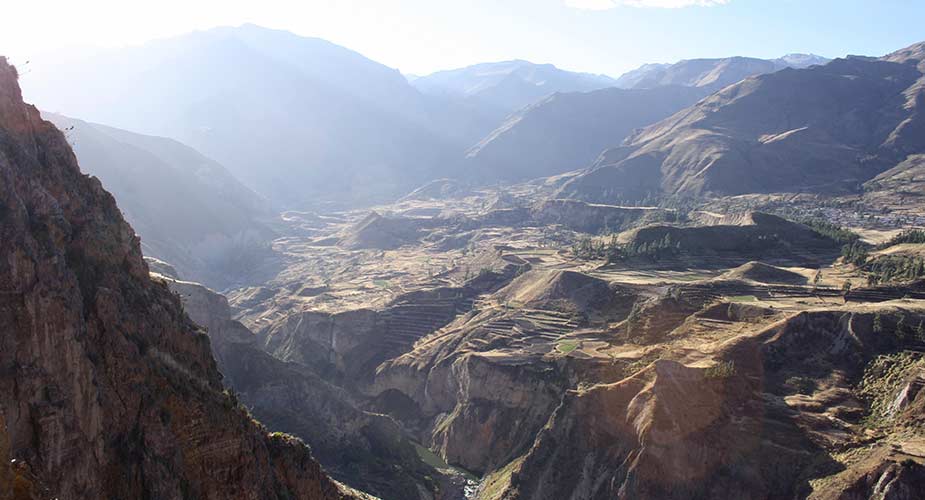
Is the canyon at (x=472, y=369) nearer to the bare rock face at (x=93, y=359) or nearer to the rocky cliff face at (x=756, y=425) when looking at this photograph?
the bare rock face at (x=93, y=359)

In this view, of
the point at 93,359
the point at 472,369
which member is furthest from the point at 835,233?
the point at 93,359

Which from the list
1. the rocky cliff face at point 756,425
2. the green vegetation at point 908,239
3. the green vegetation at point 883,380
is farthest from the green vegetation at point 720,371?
the green vegetation at point 908,239

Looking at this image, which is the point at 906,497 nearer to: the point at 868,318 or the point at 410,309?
the point at 868,318

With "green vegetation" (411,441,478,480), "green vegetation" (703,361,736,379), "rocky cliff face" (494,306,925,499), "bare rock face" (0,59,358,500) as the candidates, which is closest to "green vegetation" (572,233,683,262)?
"rocky cliff face" (494,306,925,499)

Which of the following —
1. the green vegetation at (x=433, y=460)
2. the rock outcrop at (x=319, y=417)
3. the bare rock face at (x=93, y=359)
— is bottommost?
the green vegetation at (x=433, y=460)

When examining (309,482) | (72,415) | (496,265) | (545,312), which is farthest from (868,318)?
(496,265)

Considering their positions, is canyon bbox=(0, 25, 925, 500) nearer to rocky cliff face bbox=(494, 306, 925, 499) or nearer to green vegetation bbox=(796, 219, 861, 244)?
rocky cliff face bbox=(494, 306, 925, 499)

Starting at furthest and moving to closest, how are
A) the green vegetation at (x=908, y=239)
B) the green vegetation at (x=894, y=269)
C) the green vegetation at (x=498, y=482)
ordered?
the green vegetation at (x=908, y=239)
the green vegetation at (x=894, y=269)
the green vegetation at (x=498, y=482)
